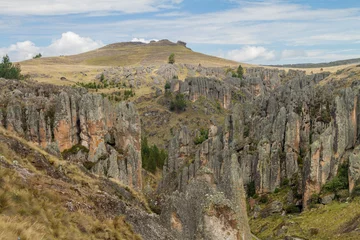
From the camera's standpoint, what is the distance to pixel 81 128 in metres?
73.8

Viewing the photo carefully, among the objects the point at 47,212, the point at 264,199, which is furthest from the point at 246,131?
the point at 47,212

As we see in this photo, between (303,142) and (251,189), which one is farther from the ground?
(303,142)

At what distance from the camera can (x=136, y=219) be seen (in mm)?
18375

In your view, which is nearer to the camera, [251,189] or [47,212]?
[47,212]

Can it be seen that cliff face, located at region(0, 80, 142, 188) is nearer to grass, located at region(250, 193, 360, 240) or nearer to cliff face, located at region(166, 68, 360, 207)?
cliff face, located at region(166, 68, 360, 207)

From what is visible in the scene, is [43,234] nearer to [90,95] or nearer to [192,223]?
[192,223]

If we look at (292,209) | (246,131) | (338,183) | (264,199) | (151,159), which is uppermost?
(246,131)

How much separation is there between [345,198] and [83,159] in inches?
1786

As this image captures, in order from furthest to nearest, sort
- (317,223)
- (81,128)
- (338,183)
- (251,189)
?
(251,189), (81,128), (338,183), (317,223)

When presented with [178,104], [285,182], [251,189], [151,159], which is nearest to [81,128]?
[151,159]

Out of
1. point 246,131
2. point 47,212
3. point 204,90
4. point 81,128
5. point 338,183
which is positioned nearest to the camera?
point 47,212

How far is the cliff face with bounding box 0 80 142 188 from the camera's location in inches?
2702

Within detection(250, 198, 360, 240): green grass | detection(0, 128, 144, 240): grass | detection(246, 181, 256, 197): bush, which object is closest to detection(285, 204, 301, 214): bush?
detection(250, 198, 360, 240): green grass

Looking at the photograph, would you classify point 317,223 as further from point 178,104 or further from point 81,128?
point 178,104
